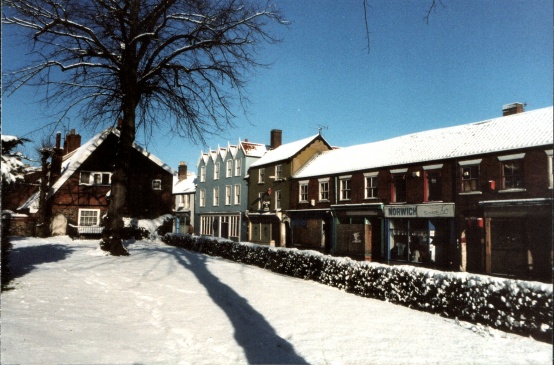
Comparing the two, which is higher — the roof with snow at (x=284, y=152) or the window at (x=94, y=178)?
the roof with snow at (x=284, y=152)

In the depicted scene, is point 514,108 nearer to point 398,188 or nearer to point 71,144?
point 398,188

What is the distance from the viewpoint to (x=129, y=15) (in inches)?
640

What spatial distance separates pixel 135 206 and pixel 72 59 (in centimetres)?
2357

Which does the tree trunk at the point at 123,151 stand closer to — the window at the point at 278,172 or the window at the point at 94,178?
the window at the point at 94,178

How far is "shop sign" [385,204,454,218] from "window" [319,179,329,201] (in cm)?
668

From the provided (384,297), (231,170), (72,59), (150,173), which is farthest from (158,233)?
(384,297)

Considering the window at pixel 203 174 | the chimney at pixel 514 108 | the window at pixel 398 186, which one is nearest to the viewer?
the chimney at pixel 514 108

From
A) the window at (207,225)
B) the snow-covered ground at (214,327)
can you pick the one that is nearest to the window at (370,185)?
the snow-covered ground at (214,327)

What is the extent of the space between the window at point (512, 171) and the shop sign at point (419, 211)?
3.52m

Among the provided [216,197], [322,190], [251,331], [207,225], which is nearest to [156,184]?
[216,197]

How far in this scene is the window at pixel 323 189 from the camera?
33000mm

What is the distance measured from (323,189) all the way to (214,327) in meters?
25.3

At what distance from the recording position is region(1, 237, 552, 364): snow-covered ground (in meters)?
6.92

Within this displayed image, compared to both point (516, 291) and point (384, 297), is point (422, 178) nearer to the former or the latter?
point (384, 297)
